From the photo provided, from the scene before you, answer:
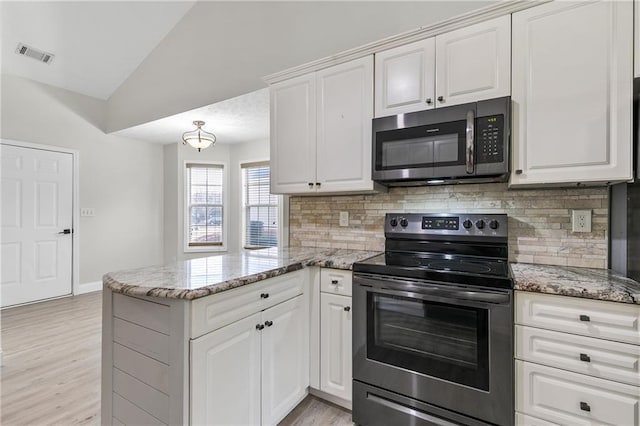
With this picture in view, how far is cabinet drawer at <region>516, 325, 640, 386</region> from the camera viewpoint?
122 cm

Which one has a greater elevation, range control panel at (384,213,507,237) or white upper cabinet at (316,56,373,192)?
white upper cabinet at (316,56,373,192)

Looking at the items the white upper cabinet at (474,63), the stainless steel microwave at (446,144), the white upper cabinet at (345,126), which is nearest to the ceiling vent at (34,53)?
the white upper cabinet at (345,126)

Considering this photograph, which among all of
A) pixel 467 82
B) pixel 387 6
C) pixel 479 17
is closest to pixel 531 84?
pixel 467 82

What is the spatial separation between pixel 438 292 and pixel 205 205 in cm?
462

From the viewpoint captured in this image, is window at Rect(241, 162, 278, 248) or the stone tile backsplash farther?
window at Rect(241, 162, 278, 248)

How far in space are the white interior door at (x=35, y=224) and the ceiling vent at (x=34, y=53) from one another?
1104 mm

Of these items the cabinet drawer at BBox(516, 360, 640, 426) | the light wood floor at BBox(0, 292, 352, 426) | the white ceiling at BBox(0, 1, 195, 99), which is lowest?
the light wood floor at BBox(0, 292, 352, 426)

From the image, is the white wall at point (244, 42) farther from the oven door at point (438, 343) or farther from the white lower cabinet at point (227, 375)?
the white lower cabinet at point (227, 375)

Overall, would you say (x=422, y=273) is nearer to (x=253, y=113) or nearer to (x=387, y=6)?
(x=387, y=6)

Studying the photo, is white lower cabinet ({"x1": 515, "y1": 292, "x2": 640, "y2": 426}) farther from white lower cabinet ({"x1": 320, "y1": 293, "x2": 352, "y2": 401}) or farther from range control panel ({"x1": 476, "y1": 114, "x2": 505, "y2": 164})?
white lower cabinet ({"x1": 320, "y1": 293, "x2": 352, "y2": 401})

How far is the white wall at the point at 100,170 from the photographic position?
154 inches

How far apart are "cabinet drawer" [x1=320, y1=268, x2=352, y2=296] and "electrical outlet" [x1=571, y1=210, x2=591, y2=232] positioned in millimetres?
1319

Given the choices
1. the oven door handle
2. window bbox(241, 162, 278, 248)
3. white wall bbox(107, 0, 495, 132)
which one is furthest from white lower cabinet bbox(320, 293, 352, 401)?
window bbox(241, 162, 278, 248)

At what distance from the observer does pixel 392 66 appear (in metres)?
1.99
